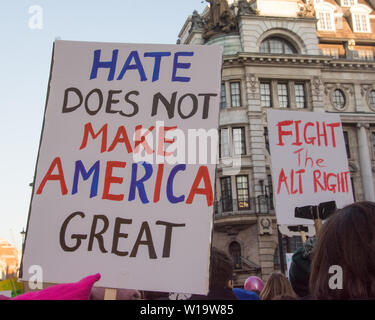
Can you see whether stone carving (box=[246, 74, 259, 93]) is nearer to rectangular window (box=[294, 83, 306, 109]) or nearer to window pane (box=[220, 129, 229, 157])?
rectangular window (box=[294, 83, 306, 109])

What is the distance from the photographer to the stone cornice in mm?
30078

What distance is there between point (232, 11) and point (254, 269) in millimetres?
17287

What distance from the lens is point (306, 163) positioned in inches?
354

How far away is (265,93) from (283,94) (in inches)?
48.8

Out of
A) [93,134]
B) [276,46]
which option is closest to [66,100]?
[93,134]

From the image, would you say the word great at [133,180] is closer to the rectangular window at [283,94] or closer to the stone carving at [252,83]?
the stone carving at [252,83]

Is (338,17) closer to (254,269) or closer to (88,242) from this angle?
(254,269)

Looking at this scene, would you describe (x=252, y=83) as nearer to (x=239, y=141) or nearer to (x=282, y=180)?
(x=239, y=141)

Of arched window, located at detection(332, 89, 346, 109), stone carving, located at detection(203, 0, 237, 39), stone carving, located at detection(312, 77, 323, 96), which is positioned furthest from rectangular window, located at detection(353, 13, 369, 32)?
stone carving, located at detection(203, 0, 237, 39)

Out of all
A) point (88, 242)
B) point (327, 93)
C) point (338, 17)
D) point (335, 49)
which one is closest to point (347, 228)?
point (88, 242)

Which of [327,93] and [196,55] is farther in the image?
[327,93]

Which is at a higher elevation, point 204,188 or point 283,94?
point 283,94

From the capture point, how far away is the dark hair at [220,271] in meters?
4.18

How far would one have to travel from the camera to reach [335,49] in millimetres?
33969
